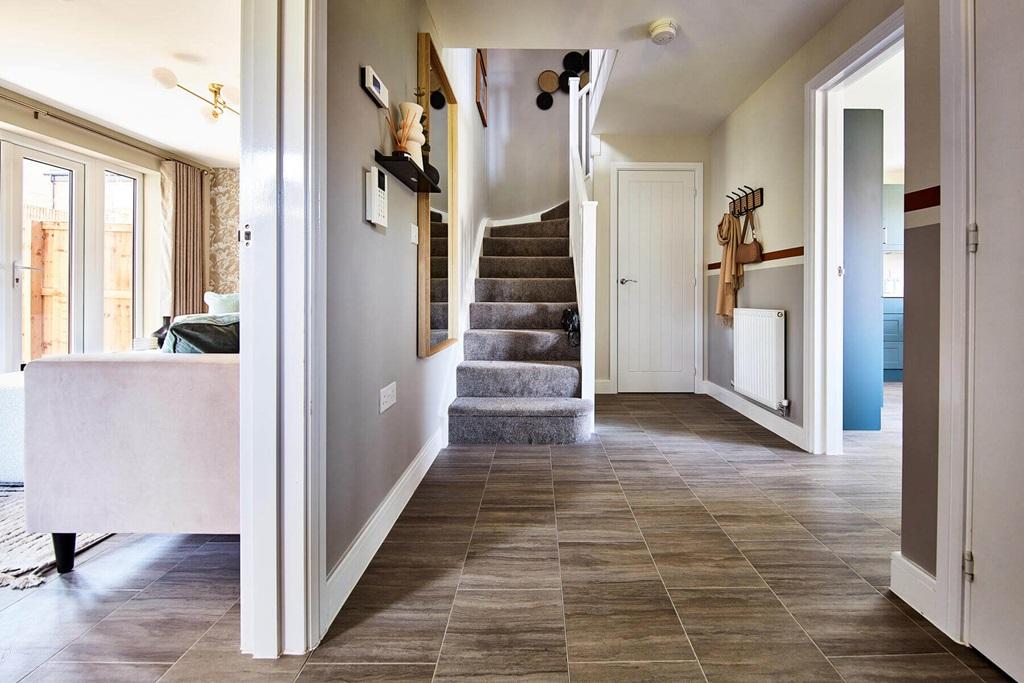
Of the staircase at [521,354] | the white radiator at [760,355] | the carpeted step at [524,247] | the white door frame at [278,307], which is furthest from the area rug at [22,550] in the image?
the carpeted step at [524,247]

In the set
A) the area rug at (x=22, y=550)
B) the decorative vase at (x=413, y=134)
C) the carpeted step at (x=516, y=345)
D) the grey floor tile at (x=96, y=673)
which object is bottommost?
the grey floor tile at (x=96, y=673)

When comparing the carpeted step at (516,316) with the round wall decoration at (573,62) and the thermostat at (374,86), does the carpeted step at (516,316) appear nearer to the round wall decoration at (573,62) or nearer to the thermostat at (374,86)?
the thermostat at (374,86)

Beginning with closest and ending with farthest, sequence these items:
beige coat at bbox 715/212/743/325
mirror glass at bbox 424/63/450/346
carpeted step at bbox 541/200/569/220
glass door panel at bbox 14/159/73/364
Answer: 1. mirror glass at bbox 424/63/450/346
2. beige coat at bbox 715/212/743/325
3. glass door panel at bbox 14/159/73/364
4. carpeted step at bbox 541/200/569/220

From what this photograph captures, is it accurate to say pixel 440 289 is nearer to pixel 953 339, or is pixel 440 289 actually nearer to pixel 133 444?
pixel 133 444

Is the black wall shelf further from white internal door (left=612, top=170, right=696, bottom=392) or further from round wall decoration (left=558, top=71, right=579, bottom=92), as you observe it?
round wall decoration (left=558, top=71, right=579, bottom=92)

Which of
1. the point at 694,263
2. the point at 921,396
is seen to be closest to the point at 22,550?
the point at 921,396

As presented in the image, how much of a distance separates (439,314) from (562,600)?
2.42m

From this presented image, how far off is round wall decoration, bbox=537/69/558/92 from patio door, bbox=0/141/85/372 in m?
4.66

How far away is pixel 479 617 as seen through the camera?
1.50 metres

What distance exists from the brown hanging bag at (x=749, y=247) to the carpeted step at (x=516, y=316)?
4.34 ft

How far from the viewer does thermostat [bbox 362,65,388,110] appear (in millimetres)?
1783

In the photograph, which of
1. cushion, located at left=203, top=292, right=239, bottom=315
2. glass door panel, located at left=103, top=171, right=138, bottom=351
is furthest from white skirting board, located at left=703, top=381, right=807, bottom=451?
glass door panel, located at left=103, top=171, right=138, bottom=351

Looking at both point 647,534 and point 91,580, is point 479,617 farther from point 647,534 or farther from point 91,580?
point 91,580

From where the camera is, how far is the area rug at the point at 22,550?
1.71 meters
